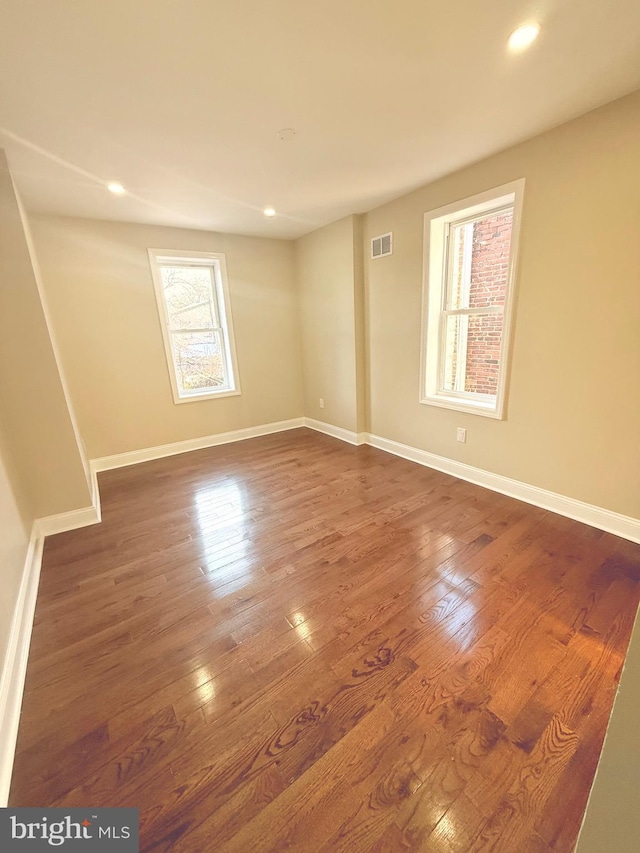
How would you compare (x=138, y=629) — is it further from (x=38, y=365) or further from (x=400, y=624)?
(x=38, y=365)

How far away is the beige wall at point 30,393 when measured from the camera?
85.1 inches

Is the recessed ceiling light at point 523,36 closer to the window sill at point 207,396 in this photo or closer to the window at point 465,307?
the window at point 465,307

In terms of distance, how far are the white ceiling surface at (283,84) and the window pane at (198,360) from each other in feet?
5.54

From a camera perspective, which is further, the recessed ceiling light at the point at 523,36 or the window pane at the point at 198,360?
the window pane at the point at 198,360

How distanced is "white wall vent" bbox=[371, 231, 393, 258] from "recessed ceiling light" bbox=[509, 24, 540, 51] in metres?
1.81

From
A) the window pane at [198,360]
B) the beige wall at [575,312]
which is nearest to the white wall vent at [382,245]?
the beige wall at [575,312]

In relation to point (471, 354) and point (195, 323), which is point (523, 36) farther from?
point (195, 323)

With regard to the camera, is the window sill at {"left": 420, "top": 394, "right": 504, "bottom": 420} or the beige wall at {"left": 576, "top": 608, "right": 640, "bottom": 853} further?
the window sill at {"left": 420, "top": 394, "right": 504, "bottom": 420}

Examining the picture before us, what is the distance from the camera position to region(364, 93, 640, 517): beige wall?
76.4 inches

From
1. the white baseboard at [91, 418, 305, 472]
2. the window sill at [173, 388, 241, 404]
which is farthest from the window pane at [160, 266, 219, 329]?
the white baseboard at [91, 418, 305, 472]

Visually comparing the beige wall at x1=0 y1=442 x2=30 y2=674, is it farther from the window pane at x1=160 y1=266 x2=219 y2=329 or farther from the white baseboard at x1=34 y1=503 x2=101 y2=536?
the window pane at x1=160 y1=266 x2=219 y2=329

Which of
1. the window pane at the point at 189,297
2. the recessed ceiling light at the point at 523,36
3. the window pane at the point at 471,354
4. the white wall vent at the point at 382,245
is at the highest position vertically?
the recessed ceiling light at the point at 523,36

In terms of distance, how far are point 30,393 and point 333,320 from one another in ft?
9.66

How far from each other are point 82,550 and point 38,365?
130cm
